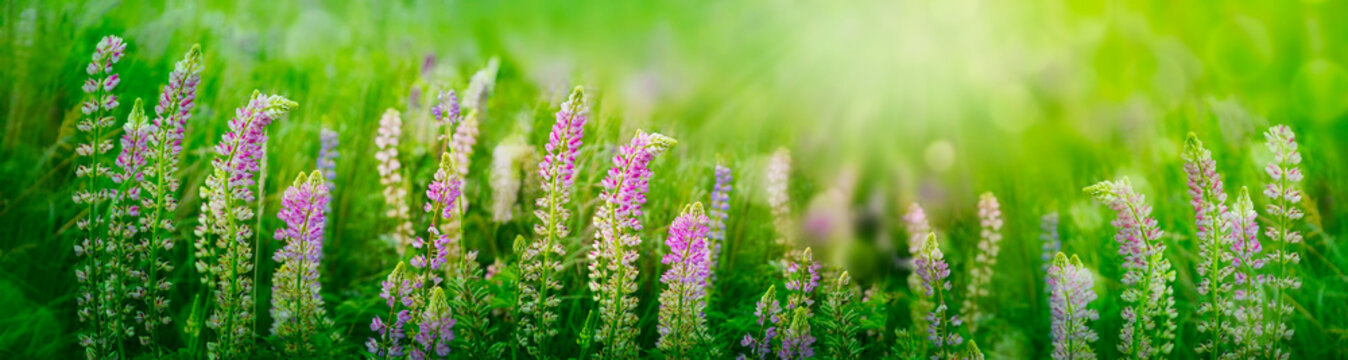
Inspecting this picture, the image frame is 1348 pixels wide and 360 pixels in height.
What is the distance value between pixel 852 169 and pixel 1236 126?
1213 mm

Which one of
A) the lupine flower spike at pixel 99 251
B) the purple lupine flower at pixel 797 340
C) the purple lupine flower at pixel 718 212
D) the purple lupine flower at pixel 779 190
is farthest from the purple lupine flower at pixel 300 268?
the purple lupine flower at pixel 779 190

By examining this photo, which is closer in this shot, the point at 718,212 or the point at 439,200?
the point at 439,200

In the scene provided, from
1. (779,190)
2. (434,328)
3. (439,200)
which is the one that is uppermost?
(779,190)

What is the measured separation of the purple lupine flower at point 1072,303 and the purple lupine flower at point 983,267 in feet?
1.62

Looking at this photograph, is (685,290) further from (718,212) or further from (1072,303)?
(1072,303)

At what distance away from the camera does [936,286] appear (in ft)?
6.87

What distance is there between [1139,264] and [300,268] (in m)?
1.77

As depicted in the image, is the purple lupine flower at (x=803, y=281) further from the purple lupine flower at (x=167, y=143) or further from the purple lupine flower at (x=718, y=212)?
the purple lupine flower at (x=167, y=143)

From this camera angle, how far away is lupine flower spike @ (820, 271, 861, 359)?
Answer: 2168 mm

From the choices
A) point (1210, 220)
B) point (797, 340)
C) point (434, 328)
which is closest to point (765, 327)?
point (797, 340)

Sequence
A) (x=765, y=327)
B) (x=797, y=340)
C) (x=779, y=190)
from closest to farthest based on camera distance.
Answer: (x=797, y=340), (x=765, y=327), (x=779, y=190)

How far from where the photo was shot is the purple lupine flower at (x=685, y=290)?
2021mm

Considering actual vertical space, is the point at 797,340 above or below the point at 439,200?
below

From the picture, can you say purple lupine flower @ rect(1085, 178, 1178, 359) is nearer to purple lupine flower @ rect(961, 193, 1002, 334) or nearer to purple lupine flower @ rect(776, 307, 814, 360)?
purple lupine flower @ rect(961, 193, 1002, 334)
